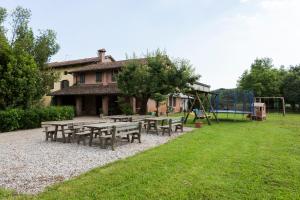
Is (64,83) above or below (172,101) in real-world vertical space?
above

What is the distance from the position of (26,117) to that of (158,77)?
8772 millimetres

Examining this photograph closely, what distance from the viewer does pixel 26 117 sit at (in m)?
13.6

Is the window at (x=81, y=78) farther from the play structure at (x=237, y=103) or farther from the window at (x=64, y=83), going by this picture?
the play structure at (x=237, y=103)

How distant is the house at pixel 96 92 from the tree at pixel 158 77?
3.26 metres

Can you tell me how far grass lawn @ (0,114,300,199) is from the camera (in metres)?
3.93

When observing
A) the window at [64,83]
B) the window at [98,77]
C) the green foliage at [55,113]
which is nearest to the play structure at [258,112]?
the green foliage at [55,113]

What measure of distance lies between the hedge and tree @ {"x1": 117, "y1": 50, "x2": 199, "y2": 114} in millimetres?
5280

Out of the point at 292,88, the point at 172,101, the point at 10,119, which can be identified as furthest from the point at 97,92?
the point at 292,88

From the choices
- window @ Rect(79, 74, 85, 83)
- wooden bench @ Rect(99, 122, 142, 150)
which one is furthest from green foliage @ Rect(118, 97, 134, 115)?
wooden bench @ Rect(99, 122, 142, 150)

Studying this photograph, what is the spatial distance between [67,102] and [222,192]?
2684 centimetres

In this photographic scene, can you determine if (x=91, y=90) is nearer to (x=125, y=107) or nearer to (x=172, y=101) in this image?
(x=125, y=107)

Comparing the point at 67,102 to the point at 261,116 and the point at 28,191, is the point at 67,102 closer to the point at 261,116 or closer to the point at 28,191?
the point at 261,116

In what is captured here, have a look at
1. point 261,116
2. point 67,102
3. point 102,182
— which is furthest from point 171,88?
point 67,102

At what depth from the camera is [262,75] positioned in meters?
35.6
